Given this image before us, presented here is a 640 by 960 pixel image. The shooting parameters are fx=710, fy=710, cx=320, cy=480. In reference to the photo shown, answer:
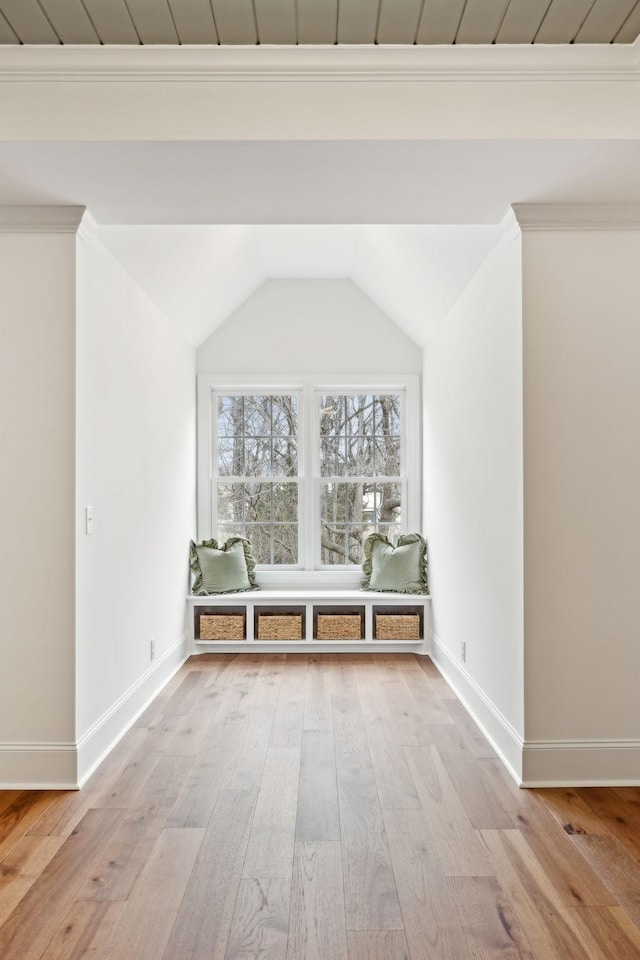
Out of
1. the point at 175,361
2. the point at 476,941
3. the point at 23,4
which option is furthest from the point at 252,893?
the point at 175,361

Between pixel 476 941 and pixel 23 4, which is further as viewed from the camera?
pixel 23 4

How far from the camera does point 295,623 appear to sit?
5422 mm

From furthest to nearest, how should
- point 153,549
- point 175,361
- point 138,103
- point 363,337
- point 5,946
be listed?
point 363,337 < point 175,361 < point 153,549 < point 138,103 < point 5,946

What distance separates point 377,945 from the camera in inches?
75.6

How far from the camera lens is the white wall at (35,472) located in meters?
2.98

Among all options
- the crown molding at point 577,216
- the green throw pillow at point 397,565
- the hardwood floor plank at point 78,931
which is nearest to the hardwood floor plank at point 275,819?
the hardwood floor plank at point 78,931

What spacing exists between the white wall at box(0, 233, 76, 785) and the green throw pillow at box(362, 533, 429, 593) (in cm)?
304

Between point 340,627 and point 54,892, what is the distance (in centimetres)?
338

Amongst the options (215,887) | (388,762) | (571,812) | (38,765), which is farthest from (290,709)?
(215,887)

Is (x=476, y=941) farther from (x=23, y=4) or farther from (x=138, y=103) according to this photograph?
(x=23, y=4)

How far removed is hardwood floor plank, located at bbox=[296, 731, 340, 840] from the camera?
2586 millimetres

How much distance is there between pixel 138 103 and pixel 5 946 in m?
2.63

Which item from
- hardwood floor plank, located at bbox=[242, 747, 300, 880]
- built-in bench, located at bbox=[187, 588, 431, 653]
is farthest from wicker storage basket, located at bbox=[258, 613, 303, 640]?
hardwood floor plank, located at bbox=[242, 747, 300, 880]

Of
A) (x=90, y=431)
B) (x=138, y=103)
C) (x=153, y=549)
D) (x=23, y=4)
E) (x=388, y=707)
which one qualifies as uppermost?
(x=23, y=4)
